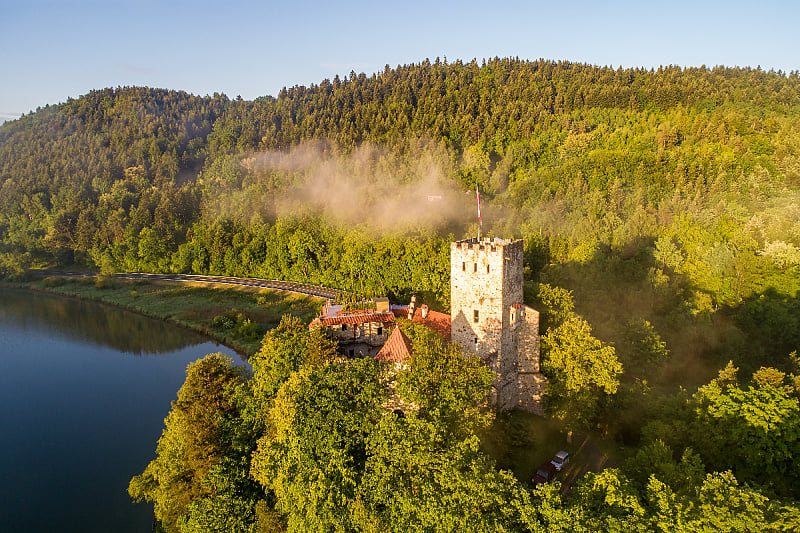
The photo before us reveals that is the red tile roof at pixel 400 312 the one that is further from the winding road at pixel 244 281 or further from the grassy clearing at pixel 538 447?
the winding road at pixel 244 281

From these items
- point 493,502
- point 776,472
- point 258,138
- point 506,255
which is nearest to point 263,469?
point 493,502

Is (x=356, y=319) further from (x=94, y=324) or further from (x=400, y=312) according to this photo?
(x=94, y=324)

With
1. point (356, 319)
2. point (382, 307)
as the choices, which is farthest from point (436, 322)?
point (382, 307)

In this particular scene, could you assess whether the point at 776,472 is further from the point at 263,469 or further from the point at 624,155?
the point at 624,155

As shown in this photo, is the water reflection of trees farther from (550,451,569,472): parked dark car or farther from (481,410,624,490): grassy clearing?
(550,451,569,472): parked dark car

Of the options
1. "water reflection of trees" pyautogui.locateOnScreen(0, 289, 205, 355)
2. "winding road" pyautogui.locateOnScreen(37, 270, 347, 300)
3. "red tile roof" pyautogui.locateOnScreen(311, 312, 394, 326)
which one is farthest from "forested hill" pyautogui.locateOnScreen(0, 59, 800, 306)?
"water reflection of trees" pyautogui.locateOnScreen(0, 289, 205, 355)

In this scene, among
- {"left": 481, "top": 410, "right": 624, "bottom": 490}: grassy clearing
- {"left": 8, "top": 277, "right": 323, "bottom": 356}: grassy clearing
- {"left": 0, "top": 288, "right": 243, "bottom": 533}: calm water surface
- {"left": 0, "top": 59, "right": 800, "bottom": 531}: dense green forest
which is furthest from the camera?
{"left": 8, "top": 277, "right": 323, "bottom": 356}: grassy clearing

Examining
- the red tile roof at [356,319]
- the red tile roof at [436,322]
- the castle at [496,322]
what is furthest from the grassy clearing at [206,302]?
→ the castle at [496,322]
